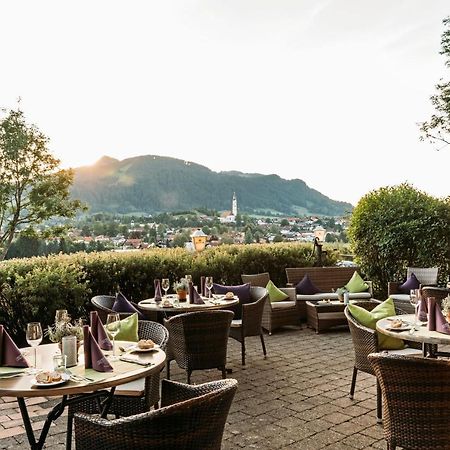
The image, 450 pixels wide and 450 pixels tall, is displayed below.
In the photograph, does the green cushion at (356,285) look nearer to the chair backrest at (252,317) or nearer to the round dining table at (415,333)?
the chair backrest at (252,317)

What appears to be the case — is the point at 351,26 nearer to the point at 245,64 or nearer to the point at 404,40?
the point at 404,40

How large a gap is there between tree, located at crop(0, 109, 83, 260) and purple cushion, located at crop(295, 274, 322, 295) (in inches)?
447

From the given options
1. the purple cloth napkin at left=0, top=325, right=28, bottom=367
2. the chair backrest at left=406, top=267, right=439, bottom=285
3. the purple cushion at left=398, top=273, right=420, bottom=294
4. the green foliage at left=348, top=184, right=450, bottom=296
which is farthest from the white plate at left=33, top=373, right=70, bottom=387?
the green foliage at left=348, top=184, right=450, bottom=296

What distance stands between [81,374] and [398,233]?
8312mm

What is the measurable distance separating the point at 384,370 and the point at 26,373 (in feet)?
6.81

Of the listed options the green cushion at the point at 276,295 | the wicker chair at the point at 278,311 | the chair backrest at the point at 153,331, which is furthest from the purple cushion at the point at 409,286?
the chair backrest at the point at 153,331

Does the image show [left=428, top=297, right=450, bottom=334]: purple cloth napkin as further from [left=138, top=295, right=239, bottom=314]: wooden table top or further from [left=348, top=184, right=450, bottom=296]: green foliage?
[left=348, top=184, right=450, bottom=296]: green foliage

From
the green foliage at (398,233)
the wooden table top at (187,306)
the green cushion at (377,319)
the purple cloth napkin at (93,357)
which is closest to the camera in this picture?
the purple cloth napkin at (93,357)

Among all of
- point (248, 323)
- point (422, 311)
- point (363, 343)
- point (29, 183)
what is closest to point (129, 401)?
point (363, 343)

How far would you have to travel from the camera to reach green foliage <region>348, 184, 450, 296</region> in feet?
32.4

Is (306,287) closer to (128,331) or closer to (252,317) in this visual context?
(252,317)

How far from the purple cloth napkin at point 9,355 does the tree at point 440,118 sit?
10.2 metres

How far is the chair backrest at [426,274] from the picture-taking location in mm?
8962

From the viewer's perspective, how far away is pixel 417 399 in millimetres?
3016
